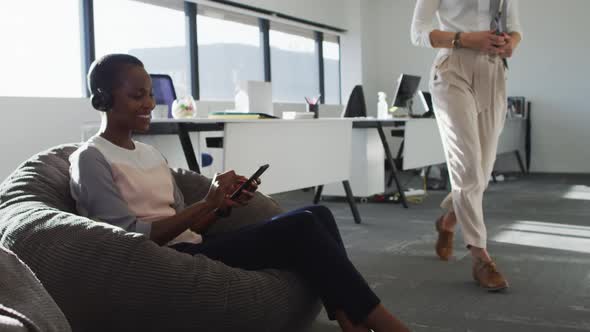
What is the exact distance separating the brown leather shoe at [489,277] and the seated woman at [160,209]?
100cm

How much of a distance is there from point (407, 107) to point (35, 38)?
11.2ft

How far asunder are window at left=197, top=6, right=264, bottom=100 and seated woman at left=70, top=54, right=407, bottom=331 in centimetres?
526

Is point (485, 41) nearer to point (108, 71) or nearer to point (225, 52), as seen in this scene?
point (108, 71)

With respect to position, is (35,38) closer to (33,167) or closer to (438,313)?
(33,167)

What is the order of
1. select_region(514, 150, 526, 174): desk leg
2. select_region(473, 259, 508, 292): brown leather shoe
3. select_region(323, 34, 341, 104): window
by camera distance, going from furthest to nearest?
select_region(323, 34, 341, 104): window
select_region(514, 150, 526, 174): desk leg
select_region(473, 259, 508, 292): brown leather shoe

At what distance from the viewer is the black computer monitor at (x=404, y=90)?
6105mm

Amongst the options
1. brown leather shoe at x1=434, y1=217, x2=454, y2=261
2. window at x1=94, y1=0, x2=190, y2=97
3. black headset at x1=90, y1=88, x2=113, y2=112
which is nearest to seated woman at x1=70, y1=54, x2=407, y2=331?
black headset at x1=90, y1=88, x2=113, y2=112

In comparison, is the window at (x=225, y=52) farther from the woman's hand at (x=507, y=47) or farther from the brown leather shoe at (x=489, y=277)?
the brown leather shoe at (x=489, y=277)

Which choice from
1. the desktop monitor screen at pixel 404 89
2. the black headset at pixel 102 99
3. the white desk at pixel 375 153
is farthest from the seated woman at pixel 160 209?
the desktop monitor screen at pixel 404 89

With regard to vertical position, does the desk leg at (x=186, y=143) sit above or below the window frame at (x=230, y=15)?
below

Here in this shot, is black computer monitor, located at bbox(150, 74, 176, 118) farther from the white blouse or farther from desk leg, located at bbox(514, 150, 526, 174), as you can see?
desk leg, located at bbox(514, 150, 526, 174)

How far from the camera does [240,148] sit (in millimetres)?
3635

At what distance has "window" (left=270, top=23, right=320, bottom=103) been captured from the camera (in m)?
8.17

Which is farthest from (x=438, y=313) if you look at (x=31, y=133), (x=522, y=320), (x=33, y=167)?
(x=31, y=133)
